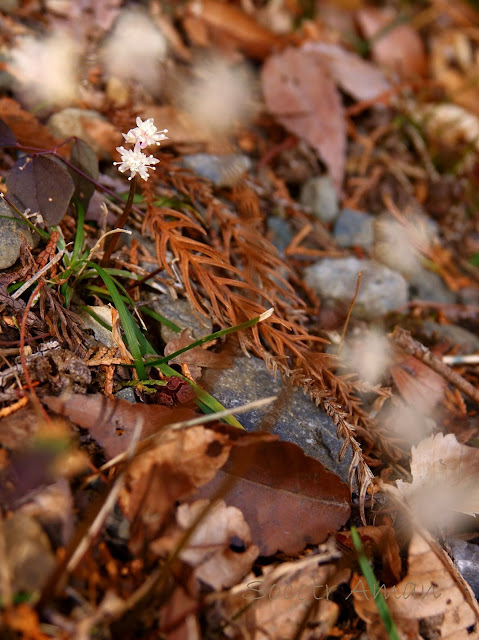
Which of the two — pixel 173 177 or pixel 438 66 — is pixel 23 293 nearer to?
pixel 173 177

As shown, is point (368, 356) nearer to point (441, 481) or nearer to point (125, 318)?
point (441, 481)

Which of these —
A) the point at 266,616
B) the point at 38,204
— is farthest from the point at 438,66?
the point at 266,616

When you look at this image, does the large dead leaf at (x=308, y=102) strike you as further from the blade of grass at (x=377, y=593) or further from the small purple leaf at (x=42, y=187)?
the blade of grass at (x=377, y=593)

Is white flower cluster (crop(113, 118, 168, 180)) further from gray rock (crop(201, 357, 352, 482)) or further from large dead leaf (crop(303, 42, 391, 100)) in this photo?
large dead leaf (crop(303, 42, 391, 100))

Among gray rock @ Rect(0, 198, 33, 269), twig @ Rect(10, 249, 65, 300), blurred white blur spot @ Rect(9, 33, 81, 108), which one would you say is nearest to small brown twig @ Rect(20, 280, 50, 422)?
twig @ Rect(10, 249, 65, 300)

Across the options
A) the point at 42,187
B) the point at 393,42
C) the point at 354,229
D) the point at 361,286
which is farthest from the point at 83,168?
the point at 393,42
